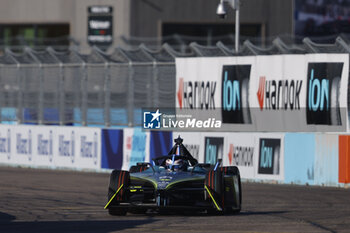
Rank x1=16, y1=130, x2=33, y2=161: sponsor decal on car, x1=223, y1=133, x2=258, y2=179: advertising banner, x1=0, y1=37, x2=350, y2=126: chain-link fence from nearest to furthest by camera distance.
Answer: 1. x1=223, y1=133, x2=258, y2=179: advertising banner
2. x1=0, y1=37, x2=350, y2=126: chain-link fence
3. x1=16, y1=130, x2=33, y2=161: sponsor decal on car

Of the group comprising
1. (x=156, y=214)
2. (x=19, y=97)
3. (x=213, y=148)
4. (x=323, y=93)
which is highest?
(x=323, y=93)

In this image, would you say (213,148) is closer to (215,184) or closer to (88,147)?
(88,147)

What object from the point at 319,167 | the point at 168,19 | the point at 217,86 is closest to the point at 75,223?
the point at 319,167

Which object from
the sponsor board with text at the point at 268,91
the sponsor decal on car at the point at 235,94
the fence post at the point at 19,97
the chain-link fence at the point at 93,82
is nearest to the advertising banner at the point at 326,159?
the sponsor board with text at the point at 268,91

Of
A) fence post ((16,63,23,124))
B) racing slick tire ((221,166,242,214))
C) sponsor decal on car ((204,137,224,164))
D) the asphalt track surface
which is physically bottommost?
the asphalt track surface

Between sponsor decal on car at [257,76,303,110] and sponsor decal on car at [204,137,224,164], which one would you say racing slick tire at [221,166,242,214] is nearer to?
sponsor decal on car at [257,76,303,110]

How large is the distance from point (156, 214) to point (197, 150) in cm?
805

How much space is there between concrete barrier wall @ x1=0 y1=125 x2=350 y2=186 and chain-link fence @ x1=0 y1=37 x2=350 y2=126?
1.61ft

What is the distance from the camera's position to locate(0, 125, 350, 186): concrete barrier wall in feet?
67.3

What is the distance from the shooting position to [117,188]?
14156 mm

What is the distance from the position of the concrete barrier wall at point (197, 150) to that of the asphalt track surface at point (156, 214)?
0.55 metres

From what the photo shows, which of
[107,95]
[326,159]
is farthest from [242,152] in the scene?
[107,95]

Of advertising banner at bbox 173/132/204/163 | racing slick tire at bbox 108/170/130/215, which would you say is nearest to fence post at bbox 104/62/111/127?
advertising banner at bbox 173/132/204/163

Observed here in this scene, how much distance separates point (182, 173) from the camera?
14516 millimetres
